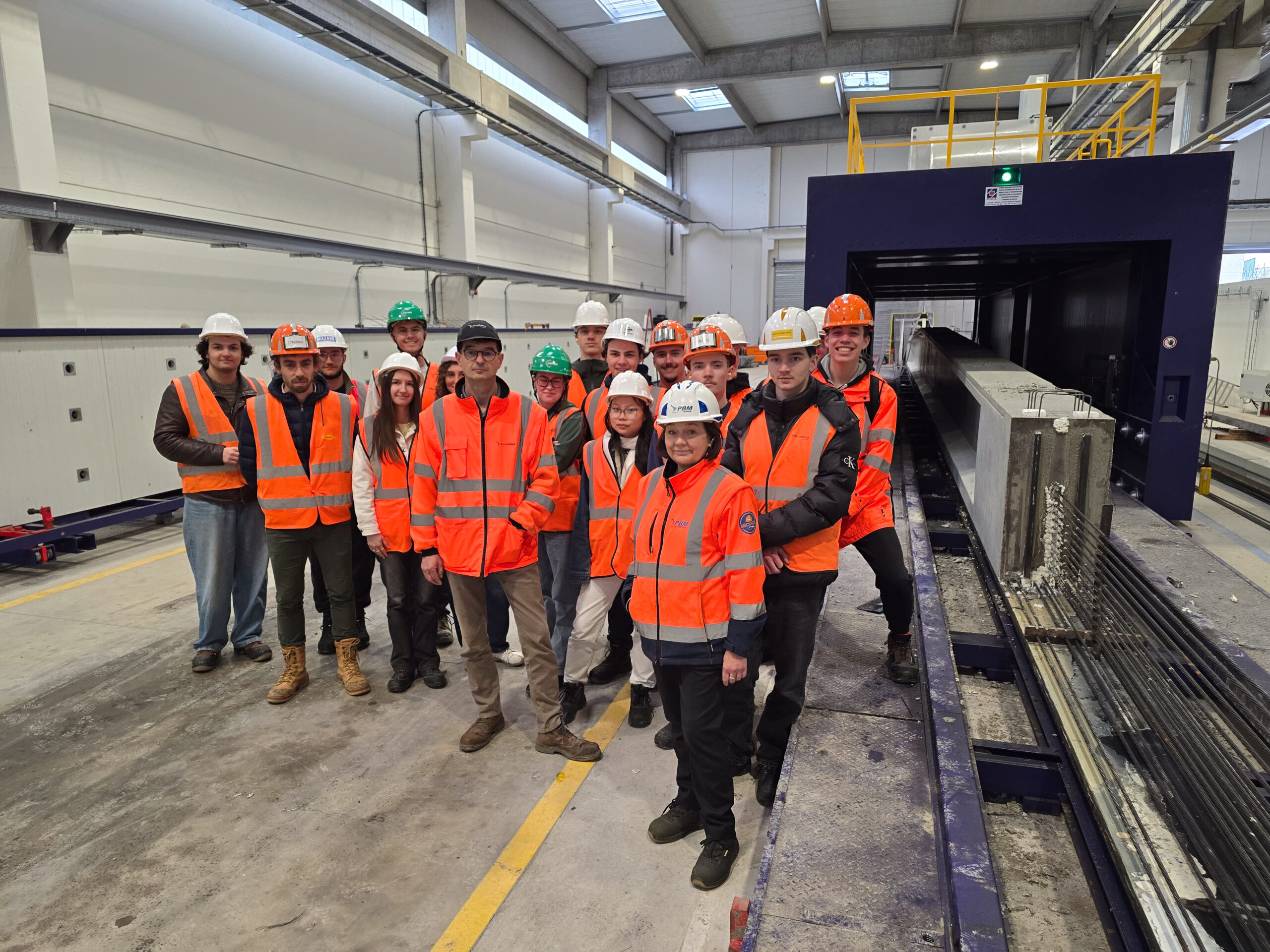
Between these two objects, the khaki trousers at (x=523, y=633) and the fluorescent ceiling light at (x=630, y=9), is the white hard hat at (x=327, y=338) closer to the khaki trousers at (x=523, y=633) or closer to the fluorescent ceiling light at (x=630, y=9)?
the khaki trousers at (x=523, y=633)

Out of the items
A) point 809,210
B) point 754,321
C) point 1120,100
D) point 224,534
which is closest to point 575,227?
point 754,321

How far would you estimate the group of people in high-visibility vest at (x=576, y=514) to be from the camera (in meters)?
2.63

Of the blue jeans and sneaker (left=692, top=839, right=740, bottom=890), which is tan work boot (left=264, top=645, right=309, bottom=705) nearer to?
the blue jeans

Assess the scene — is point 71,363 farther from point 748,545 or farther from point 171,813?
point 748,545

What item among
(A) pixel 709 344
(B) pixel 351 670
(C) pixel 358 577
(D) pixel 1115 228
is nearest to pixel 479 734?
(B) pixel 351 670

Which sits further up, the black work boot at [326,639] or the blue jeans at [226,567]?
the blue jeans at [226,567]

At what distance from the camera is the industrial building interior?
2.54m

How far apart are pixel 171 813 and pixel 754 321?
2510 cm

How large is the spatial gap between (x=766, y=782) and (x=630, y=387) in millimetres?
1826

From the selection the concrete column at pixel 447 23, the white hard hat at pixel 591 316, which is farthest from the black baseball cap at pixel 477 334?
the concrete column at pixel 447 23

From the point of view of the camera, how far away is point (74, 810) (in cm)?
325

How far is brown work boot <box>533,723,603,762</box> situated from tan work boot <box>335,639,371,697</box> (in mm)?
1273

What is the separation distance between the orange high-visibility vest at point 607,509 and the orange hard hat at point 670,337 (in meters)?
0.88

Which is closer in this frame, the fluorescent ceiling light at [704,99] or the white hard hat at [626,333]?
the white hard hat at [626,333]
